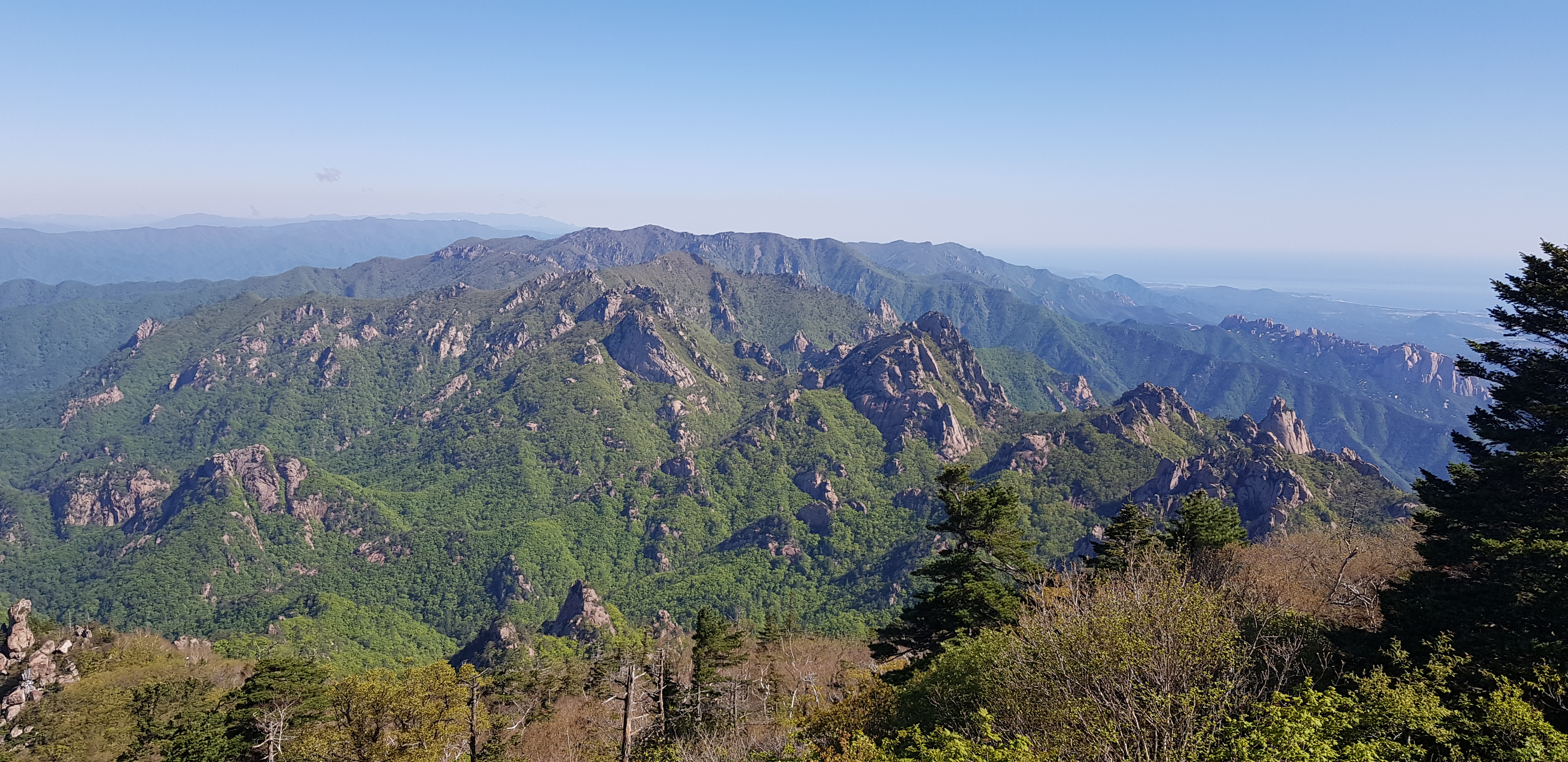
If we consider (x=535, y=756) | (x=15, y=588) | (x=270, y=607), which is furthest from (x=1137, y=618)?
(x=15, y=588)

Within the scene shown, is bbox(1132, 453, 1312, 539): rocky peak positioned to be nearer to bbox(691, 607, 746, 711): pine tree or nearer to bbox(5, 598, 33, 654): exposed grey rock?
bbox(691, 607, 746, 711): pine tree

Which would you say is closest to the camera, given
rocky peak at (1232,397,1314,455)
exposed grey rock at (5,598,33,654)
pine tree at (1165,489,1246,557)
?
pine tree at (1165,489,1246,557)

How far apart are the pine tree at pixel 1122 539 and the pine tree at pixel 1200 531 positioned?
203cm

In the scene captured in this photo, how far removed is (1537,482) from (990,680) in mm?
27028

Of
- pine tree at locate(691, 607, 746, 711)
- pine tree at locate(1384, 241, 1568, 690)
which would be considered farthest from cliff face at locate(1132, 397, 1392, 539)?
pine tree at locate(691, 607, 746, 711)

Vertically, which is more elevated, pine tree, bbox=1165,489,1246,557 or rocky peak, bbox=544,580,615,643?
pine tree, bbox=1165,489,1246,557

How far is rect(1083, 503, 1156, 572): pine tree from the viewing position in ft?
154

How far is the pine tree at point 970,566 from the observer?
130 ft

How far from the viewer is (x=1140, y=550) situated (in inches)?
1721

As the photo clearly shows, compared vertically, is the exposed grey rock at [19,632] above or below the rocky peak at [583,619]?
above

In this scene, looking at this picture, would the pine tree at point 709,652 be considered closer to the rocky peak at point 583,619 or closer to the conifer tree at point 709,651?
the conifer tree at point 709,651

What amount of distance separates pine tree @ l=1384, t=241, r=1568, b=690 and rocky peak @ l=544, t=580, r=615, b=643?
14072 centimetres

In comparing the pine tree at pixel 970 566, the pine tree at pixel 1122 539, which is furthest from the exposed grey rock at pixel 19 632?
the pine tree at pixel 1122 539

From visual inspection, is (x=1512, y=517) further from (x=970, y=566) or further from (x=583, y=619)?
(x=583, y=619)
